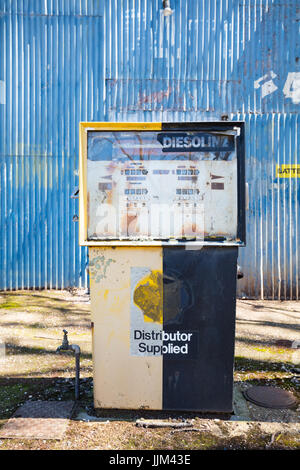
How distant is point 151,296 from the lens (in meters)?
2.96

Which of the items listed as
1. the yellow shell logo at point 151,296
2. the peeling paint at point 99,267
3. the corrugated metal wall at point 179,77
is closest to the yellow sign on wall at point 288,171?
the corrugated metal wall at point 179,77

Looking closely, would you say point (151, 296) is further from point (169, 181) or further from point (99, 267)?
point (169, 181)

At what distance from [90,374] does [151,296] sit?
1560 millimetres

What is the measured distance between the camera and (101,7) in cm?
718

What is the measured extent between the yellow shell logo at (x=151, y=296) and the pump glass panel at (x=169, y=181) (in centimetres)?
30

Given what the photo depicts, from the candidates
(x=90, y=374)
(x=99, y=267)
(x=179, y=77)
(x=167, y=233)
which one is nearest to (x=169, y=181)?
(x=167, y=233)

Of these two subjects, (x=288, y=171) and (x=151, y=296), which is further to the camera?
(x=288, y=171)

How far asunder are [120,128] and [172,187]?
0.57m

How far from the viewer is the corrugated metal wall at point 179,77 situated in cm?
718

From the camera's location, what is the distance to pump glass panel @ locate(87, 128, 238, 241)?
2.93 metres

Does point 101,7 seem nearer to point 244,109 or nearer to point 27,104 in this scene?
point 27,104

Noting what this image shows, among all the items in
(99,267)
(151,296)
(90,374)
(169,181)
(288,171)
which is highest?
(288,171)

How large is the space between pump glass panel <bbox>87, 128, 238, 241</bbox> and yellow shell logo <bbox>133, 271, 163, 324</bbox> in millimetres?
299
